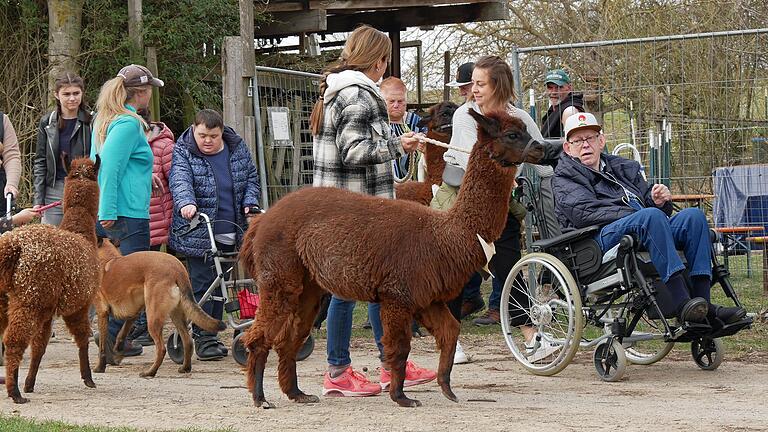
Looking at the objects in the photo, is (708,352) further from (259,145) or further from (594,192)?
(259,145)

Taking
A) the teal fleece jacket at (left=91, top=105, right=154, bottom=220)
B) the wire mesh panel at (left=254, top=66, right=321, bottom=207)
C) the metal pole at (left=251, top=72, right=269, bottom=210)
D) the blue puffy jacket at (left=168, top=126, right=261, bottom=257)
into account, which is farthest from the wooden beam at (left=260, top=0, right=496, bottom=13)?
the teal fleece jacket at (left=91, top=105, right=154, bottom=220)

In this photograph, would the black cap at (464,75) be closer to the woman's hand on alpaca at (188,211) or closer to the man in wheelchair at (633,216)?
the man in wheelchair at (633,216)

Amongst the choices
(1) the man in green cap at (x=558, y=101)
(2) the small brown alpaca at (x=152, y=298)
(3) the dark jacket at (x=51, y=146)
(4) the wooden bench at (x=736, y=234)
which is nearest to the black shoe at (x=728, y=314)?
(1) the man in green cap at (x=558, y=101)

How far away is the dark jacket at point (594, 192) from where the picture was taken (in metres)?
7.93

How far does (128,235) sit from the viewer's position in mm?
9094

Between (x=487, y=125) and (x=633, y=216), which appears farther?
(x=633, y=216)

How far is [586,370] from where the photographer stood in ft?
27.0

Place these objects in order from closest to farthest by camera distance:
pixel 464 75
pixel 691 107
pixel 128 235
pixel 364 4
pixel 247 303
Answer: pixel 247 303, pixel 128 235, pixel 464 75, pixel 691 107, pixel 364 4

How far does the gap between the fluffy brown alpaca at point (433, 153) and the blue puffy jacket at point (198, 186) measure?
1.45 m

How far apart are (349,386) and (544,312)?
1734 mm

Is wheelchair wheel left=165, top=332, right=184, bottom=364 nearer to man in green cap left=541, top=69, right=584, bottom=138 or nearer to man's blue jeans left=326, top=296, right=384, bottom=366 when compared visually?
man's blue jeans left=326, top=296, right=384, bottom=366

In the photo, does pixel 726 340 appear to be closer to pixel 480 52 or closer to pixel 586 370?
pixel 586 370

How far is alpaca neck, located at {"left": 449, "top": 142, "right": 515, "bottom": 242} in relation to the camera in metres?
6.57

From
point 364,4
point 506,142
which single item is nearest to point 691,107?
point 506,142
